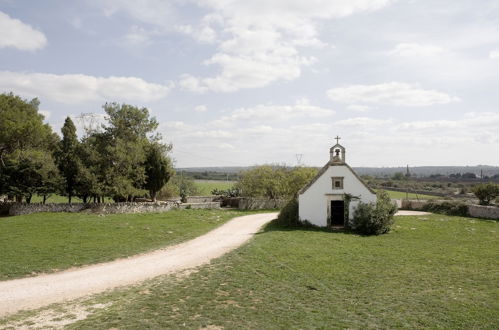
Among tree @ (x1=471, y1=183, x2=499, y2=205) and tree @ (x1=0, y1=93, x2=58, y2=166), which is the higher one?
tree @ (x1=0, y1=93, x2=58, y2=166)

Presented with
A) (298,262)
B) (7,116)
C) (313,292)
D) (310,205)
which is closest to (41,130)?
(7,116)

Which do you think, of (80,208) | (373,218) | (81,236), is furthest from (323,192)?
(80,208)

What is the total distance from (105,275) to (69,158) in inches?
1016

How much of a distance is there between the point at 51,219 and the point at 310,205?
20938 mm

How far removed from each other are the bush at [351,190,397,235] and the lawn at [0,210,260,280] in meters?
11.3

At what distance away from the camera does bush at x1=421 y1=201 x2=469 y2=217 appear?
41.2m

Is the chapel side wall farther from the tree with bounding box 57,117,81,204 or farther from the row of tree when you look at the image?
the tree with bounding box 57,117,81,204

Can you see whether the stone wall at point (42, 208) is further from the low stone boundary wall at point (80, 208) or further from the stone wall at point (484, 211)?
the stone wall at point (484, 211)

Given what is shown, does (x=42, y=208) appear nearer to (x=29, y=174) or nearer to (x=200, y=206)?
(x=29, y=174)

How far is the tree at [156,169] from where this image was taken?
40281 mm

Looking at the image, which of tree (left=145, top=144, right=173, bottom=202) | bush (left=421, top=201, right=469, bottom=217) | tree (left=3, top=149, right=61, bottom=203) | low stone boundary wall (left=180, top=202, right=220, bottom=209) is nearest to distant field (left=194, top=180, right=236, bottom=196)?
low stone boundary wall (left=180, top=202, right=220, bottom=209)

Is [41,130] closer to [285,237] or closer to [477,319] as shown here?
[285,237]

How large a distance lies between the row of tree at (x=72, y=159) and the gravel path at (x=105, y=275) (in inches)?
686

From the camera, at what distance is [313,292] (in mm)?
13203
